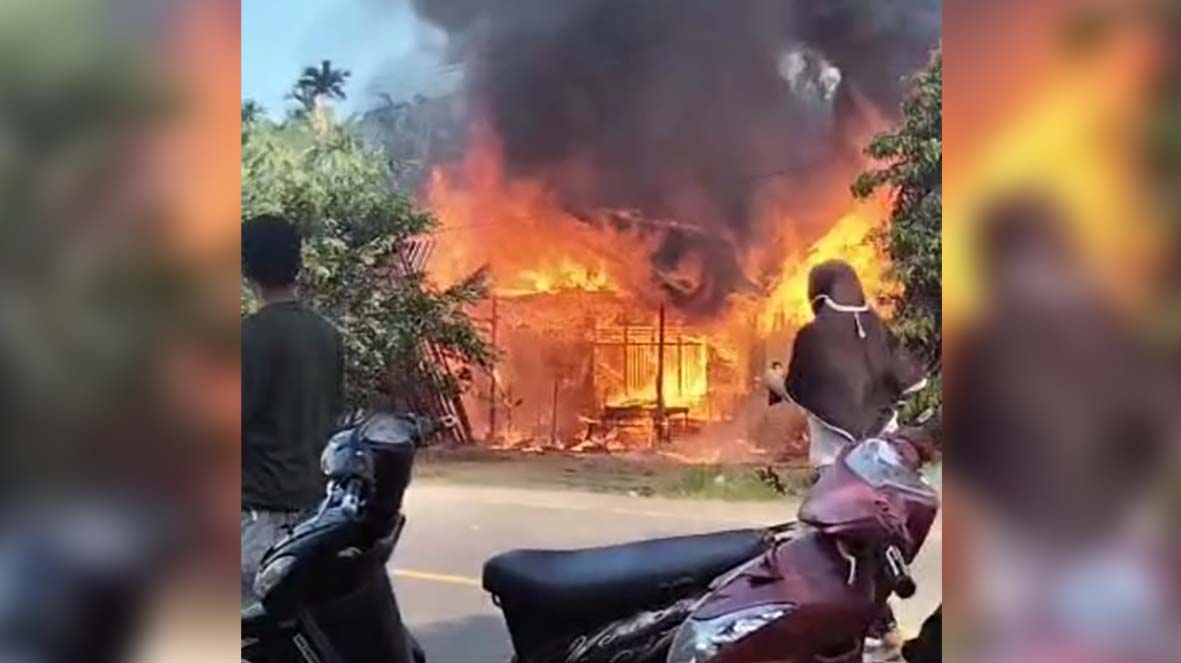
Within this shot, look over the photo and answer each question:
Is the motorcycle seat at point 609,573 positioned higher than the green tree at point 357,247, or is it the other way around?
the green tree at point 357,247

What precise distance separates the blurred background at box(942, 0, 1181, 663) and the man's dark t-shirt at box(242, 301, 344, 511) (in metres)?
1.34

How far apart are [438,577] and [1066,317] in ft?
4.72

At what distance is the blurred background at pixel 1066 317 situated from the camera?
2775mm

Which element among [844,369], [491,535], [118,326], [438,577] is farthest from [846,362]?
[118,326]

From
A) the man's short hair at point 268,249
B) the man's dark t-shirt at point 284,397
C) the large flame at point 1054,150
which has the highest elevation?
the large flame at point 1054,150

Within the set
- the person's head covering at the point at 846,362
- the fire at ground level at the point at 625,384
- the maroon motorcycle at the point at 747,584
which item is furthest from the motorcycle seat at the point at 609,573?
the person's head covering at the point at 846,362

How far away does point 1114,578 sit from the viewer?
111 inches

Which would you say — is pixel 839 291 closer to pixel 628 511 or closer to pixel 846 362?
pixel 846 362

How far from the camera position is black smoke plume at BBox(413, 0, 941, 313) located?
2867 mm

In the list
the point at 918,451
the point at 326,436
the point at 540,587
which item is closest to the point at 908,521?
the point at 918,451

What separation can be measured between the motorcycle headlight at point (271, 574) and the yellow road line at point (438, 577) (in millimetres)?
240

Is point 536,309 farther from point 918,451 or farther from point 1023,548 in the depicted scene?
point 1023,548

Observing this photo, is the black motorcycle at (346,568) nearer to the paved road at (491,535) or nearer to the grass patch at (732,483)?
the paved road at (491,535)

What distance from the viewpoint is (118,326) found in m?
2.93
